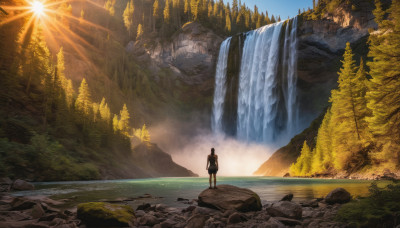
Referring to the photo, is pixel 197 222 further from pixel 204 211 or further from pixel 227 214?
pixel 204 211

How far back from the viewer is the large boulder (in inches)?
392

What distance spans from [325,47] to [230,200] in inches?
3273

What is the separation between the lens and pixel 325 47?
3113 inches

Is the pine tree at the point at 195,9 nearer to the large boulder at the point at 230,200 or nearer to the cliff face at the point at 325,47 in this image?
the cliff face at the point at 325,47

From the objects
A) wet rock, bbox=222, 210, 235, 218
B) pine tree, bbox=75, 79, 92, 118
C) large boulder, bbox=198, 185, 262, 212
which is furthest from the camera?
pine tree, bbox=75, 79, 92, 118

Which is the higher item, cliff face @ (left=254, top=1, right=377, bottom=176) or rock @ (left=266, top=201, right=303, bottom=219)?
cliff face @ (left=254, top=1, right=377, bottom=176)

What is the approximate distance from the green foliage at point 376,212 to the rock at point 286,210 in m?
1.28

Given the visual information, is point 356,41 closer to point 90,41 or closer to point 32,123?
point 32,123

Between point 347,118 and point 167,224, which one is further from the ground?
point 347,118

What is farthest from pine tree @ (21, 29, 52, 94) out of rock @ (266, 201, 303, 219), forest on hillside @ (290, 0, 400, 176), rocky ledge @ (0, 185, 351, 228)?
forest on hillside @ (290, 0, 400, 176)

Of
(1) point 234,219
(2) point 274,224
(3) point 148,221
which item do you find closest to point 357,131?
(1) point 234,219

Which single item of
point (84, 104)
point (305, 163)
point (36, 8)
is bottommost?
point (305, 163)

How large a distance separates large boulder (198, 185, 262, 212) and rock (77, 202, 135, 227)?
3341mm

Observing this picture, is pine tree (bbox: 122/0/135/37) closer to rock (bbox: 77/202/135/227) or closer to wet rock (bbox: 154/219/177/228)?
rock (bbox: 77/202/135/227)
